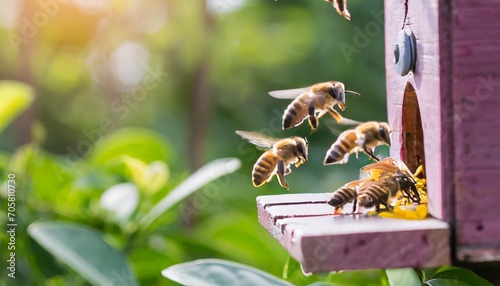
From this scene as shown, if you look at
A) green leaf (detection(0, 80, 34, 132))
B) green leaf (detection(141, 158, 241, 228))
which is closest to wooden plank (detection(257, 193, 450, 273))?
green leaf (detection(141, 158, 241, 228))

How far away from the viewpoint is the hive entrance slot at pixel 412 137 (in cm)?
146

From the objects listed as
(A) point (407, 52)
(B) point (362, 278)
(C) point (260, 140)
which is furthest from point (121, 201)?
(A) point (407, 52)

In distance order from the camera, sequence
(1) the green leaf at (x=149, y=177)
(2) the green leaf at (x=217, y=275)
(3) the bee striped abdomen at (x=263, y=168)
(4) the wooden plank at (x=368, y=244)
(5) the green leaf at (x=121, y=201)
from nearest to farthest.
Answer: (4) the wooden plank at (x=368, y=244), (2) the green leaf at (x=217, y=275), (3) the bee striped abdomen at (x=263, y=168), (5) the green leaf at (x=121, y=201), (1) the green leaf at (x=149, y=177)

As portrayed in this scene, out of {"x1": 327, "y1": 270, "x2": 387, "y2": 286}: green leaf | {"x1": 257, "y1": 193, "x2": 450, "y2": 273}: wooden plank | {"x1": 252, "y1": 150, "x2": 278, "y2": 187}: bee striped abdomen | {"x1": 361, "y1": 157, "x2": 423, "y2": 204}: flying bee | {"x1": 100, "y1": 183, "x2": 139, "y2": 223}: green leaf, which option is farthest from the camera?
{"x1": 100, "y1": 183, "x2": 139, "y2": 223}: green leaf

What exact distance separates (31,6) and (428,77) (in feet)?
6.83

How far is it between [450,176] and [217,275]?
1.21 ft

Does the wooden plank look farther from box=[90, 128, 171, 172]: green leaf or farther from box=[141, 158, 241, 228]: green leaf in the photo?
box=[90, 128, 171, 172]: green leaf

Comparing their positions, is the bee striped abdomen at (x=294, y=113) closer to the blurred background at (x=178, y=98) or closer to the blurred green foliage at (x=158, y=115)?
the blurred green foliage at (x=158, y=115)

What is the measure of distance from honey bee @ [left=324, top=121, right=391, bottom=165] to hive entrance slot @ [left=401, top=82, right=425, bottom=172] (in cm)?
10

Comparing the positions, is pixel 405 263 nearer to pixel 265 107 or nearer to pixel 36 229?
pixel 36 229

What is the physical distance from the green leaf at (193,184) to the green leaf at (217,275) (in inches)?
21.1

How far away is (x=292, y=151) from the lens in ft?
4.74

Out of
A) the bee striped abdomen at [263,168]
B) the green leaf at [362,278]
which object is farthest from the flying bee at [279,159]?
the green leaf at [362,278]

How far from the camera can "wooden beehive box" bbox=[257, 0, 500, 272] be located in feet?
3.43
